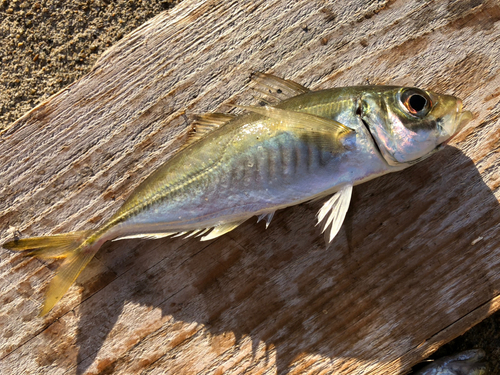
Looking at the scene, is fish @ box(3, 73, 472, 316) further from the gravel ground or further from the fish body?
the gravel ground

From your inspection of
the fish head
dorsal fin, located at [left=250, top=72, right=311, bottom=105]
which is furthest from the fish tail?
the fish head

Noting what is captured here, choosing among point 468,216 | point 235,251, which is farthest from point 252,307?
point 468,216

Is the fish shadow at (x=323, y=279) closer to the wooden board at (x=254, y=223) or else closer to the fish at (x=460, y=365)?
the wooden board at (x=254, y=223)

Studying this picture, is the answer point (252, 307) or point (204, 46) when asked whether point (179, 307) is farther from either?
point (204, 46)

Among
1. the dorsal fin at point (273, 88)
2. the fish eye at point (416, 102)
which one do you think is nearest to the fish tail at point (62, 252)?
the dorsal fin at point (273, 88)

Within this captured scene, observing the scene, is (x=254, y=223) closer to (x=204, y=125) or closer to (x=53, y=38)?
(x=204, y=125)

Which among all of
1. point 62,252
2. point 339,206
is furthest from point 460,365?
point 62,252
